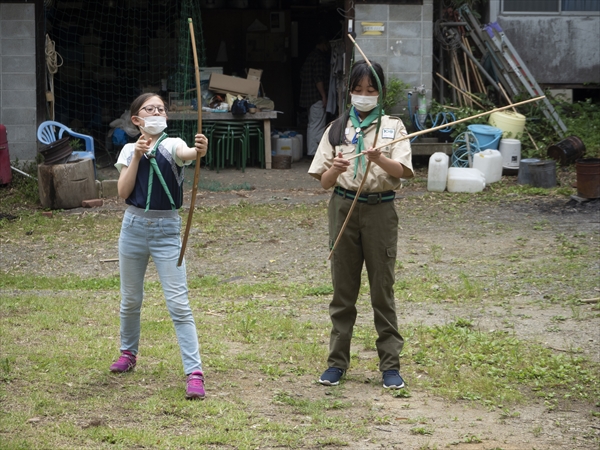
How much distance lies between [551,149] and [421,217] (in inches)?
149

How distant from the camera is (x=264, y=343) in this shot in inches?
223

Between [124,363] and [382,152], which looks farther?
[124,363]

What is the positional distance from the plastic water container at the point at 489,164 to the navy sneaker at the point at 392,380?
7.96 metres

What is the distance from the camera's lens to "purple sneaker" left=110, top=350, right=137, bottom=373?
486cm

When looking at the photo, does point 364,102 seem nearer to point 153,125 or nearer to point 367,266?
point 367,266

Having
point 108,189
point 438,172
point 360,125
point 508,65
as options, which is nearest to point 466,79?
point 508,65

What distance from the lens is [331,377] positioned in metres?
4.81

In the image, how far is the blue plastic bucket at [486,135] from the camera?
12.7 m

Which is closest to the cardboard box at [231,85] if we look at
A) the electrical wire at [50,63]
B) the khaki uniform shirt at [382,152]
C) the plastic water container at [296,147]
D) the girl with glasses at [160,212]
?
the plastic water container at [296,147]

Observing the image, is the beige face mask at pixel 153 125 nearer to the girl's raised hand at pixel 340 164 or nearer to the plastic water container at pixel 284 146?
the girl's raised hand at pixel 340 164

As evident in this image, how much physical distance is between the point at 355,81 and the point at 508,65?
32.7 ft

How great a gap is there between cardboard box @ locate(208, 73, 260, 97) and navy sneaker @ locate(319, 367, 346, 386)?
9.90m

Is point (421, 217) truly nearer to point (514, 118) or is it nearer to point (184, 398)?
point (514, 118)

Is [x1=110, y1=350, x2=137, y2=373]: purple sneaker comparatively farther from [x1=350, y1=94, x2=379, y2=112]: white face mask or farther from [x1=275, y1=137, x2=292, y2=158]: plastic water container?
[x1=275, y1=137, x2=292, y2=158]: plastic water container
